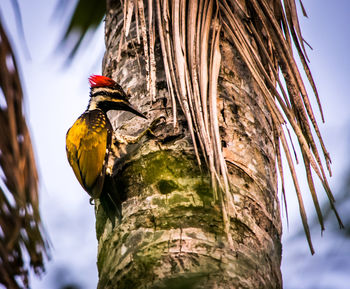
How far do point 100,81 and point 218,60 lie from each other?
122 centimetres

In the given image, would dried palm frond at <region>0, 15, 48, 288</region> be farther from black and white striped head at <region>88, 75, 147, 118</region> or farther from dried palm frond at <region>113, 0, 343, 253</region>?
black and white striped head at <region>88, 75, 147, 118</region>

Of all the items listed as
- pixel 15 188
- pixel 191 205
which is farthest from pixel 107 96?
pixel 15 188

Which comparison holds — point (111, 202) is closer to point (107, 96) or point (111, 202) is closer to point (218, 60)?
point (218, 60)

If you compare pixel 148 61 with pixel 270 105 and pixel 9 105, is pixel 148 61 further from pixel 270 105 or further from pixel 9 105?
pixel 9 105

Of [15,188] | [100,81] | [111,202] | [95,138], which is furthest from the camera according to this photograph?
[100,81]

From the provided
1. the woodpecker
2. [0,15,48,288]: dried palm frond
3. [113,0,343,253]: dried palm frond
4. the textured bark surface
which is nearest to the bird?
the woodpecker

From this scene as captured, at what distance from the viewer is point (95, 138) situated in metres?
3.52

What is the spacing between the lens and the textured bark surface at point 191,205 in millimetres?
2043

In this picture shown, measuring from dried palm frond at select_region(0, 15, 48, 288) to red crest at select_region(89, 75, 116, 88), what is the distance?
169cm

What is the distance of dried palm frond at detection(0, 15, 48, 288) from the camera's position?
1.42 metres

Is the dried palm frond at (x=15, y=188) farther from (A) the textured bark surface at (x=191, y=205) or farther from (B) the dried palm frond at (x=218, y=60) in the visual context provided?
(B) the dried palm frond at (x=218, y=60)

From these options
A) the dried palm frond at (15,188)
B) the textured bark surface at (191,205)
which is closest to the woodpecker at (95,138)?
the textured bark surface at (191,205)

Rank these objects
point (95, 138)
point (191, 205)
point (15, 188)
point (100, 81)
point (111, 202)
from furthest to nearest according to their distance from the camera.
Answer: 1. point (100, 81)
2. point (95, 138)
3. point (111, 202)
4. point (191, 205)
5. point (15, 188)

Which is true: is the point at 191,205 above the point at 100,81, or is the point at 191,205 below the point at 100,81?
below
